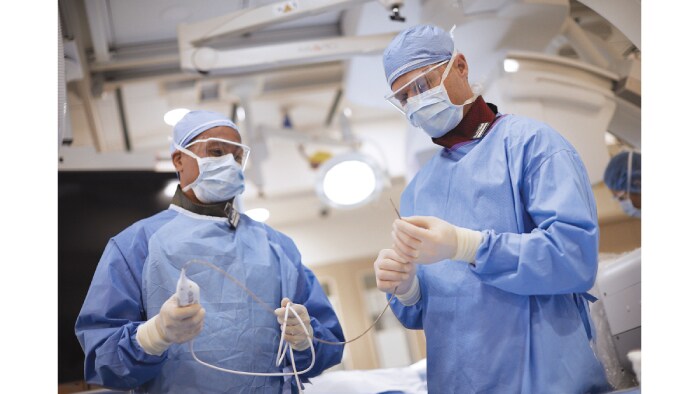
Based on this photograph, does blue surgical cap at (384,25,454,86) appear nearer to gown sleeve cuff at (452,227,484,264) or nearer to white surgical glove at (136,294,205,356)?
gown sleeve cuff at (452,227,484,264)

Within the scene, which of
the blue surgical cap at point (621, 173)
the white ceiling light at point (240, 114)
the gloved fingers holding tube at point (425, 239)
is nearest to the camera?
the gloved fingers holding tube at point (425, 239)

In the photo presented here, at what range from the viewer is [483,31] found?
1.96m

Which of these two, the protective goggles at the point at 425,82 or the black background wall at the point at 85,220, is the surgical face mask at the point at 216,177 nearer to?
the black background wall at the point at 85,220

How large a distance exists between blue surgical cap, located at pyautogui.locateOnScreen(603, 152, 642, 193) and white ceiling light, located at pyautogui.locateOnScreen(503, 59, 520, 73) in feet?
1.13

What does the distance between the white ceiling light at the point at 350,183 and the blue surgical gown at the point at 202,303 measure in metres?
0.34

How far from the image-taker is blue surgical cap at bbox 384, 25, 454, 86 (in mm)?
1468

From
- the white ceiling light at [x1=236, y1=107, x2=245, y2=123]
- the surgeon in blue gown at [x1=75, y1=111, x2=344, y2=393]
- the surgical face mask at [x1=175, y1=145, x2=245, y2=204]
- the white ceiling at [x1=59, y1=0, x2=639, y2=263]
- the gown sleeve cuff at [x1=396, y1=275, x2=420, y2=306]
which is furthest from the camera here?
the white ceiling light at [x1=236, y1=107, x2=245, y2=123]

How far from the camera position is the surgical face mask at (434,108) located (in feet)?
4.79

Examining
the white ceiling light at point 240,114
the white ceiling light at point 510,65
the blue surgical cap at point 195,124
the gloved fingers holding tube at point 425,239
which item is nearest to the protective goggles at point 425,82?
the gloved fingers holding tube at point 425,239

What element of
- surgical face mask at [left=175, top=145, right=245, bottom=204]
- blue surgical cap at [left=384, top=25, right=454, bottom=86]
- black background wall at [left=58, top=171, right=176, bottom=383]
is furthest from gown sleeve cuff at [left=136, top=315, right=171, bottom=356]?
blue surgical cap at [left=384, top=25, right=454, bottom=86]

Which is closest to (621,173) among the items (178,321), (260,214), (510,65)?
(510,65)
